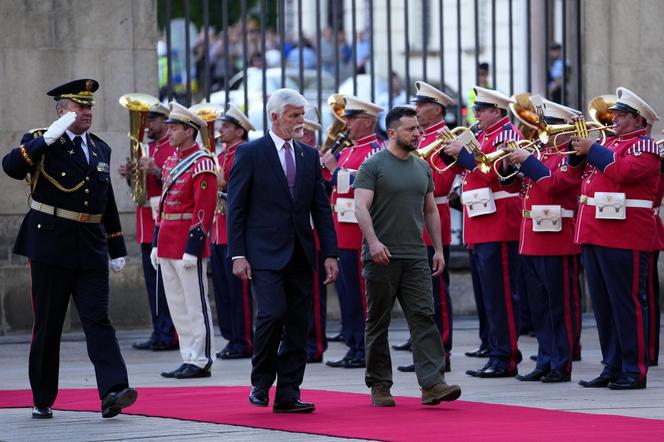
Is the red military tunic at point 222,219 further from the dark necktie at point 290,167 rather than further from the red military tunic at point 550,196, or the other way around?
the dark necktie at point 290,167

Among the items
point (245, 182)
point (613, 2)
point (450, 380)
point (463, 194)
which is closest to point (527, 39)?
point (613, 2)

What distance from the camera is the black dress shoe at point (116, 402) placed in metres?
9.05

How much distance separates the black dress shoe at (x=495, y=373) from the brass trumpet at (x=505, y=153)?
1280 mm

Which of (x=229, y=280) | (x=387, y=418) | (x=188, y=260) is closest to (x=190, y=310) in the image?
(x=188, y=260)

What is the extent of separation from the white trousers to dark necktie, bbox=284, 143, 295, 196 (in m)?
2.21

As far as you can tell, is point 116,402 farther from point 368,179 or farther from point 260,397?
point 368,179

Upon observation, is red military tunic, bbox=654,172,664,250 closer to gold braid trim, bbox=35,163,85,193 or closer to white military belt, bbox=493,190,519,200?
white military belt, bbox=493,190,519,200

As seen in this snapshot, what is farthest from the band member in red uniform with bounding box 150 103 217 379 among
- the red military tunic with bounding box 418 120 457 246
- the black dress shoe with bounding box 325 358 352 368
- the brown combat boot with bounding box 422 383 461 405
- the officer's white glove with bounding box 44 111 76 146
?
the brown combat boot with bounding box 422 383 461 405

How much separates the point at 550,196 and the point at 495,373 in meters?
1.24

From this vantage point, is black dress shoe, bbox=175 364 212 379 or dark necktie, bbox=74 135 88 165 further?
black dress shoe, bbox=175 364 212 379

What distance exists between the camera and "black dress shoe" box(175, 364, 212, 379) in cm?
1142

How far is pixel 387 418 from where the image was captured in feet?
29.2

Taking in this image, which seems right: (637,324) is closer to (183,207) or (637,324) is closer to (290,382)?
(290,382)

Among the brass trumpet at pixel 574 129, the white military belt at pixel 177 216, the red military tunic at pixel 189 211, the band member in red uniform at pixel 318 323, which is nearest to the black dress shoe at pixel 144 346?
the band member in red uniform at pixel 318 323
